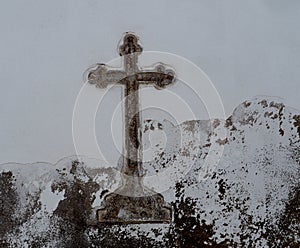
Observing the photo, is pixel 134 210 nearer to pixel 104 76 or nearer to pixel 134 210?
pixel 134 210

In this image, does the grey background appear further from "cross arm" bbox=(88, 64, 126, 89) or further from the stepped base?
the stepped base

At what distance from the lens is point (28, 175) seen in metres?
2.18

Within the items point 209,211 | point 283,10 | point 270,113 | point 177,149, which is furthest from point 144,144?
point 283,10

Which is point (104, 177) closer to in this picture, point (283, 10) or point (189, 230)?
point (189, 230)

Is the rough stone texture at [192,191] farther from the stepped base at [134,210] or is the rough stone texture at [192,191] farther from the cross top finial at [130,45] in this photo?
the cross top finial at [130,45]

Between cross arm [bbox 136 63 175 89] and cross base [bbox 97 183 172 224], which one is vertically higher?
cross arm [bbox 136 63 175 89]

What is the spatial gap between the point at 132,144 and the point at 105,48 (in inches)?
13.8

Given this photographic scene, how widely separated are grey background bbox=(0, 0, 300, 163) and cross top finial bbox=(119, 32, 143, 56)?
24mm

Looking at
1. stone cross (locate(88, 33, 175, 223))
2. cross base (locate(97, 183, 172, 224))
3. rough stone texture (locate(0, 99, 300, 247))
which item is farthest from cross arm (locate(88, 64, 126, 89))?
cross base (locate(97, 183, 172, 224))

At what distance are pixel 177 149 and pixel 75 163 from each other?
1.18 feet

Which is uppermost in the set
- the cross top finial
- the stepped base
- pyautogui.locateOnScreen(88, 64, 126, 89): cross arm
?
the cross top finial

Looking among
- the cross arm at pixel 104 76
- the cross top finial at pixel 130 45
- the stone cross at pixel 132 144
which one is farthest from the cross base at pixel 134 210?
the cross top finial at pixel 130 45

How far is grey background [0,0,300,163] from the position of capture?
86.0 inches

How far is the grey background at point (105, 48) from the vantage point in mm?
2184
